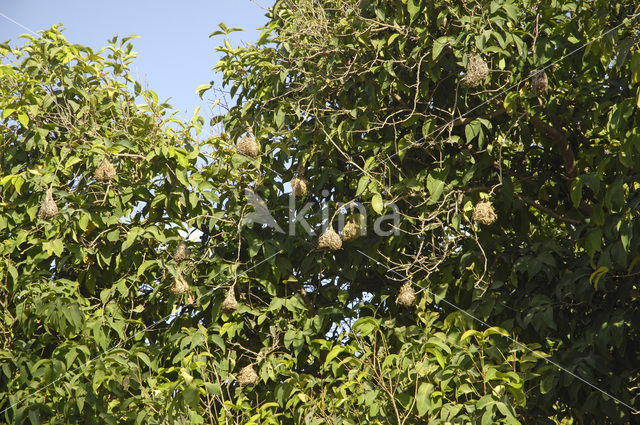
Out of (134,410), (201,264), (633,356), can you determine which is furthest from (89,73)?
(633,356)

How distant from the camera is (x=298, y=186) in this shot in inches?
146

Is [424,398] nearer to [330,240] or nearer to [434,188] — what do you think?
[330,240]

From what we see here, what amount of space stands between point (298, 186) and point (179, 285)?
79cm

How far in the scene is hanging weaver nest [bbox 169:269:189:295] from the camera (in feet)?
12.3

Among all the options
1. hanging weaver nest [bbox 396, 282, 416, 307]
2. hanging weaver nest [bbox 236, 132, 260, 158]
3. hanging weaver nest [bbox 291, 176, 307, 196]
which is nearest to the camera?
hanging weaver nest [bbox 396, 282, 416, 307]

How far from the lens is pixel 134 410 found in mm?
3465

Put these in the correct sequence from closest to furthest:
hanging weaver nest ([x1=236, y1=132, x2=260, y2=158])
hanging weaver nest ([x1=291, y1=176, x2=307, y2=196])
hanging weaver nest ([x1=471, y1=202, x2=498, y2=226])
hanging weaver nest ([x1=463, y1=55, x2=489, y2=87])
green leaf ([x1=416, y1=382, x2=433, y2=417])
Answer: green leaf ([x1=416, y1=382, x2=433, y2=417]), hanging weaver nest ([x1=463, y1=55, x2=489, y2=87]), hanging weaver nest ([x1=471, y1=202, x2=498, y2=226]), hanging weaver nest ([x1=236, y1=132, x2=260, y2=158]), hanging weaver nest ([x1=291, y1=176, x2=307, y2=196])

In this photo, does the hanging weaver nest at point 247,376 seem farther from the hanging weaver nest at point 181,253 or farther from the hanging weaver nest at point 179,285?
the hanging weaver nest at point 181,253

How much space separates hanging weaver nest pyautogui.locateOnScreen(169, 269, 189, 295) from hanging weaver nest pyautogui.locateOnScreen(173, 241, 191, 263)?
0.24 ft

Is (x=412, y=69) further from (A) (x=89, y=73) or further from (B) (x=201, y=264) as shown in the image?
(A) (x=89, y=73)

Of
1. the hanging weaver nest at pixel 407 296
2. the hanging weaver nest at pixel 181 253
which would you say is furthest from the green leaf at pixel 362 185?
the hanging weaver nest at pixel 181 253

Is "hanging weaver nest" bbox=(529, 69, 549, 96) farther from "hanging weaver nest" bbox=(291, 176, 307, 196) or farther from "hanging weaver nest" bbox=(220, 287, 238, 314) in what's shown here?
"hanging weaver nest" bbox=(220, 287, 238, 314)

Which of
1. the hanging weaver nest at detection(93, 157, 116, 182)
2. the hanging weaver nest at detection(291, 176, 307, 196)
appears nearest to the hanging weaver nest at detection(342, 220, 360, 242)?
the hanging weaver nest at detection(291, 176, 307, 196)

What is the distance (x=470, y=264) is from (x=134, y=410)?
5.81 feet
